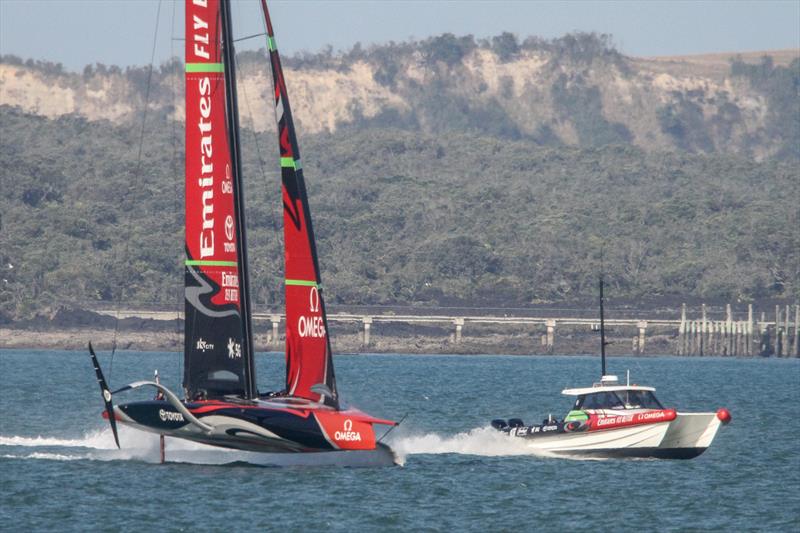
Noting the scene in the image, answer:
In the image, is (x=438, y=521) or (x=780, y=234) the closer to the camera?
(x=438, y=521)

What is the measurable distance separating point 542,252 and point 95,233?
46.2 m

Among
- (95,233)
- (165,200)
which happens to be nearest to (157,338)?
(95,233)

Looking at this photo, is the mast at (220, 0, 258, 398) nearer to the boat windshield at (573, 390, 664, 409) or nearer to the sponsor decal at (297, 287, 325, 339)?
the sponsor decal at (297, 287, 325, 339)

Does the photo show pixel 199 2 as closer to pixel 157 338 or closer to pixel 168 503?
pixel 168 503

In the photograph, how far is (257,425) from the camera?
35.0m

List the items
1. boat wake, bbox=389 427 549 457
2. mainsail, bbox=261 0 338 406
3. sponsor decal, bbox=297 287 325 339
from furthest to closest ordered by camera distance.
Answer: boat wake, bbox=389 427 549 457, sponsor decal, bbox=297 287 325 339, mainsail, bbox=261 0 338 406

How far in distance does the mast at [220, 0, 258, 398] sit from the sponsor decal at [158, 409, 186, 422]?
201cm

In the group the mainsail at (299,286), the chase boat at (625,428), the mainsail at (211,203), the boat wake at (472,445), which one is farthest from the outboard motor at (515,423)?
the mainsail at (211,203)

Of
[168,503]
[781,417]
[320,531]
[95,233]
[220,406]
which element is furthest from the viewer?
[95,233]

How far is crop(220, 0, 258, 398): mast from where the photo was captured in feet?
122

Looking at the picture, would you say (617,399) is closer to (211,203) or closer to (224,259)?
(224,259)

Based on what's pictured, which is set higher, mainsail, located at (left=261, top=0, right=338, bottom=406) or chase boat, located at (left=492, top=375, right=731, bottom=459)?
mainsail, located at (left=261, top=0, right=338, bottom=406)

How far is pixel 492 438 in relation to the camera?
145ft

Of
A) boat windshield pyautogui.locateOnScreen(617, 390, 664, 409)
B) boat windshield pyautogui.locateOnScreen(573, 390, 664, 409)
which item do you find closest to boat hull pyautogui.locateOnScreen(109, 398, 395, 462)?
boat windshield pyautogui.locateOnScreen(573, 390, 664, 409)
